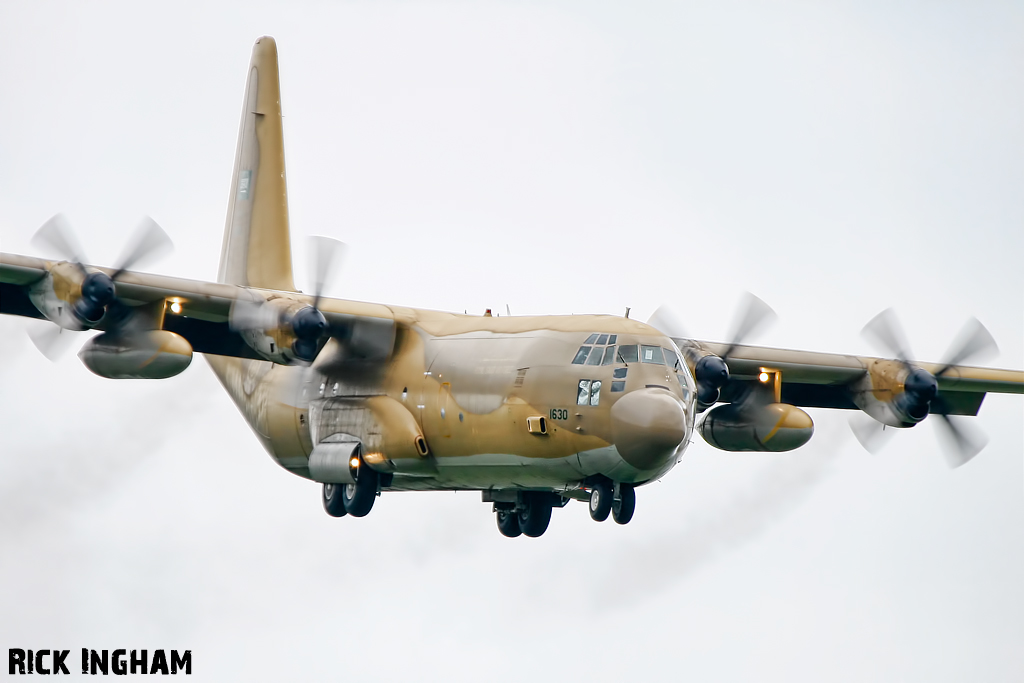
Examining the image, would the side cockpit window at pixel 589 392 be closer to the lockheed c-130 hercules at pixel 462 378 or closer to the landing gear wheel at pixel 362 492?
the lockheed c-130 hercules at pixel 462 378

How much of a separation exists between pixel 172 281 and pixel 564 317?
5893 mm

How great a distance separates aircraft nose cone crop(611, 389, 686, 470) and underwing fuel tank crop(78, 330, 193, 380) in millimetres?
6297

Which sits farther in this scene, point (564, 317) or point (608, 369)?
point (564, 317)

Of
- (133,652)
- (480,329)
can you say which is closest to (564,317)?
(480,329)

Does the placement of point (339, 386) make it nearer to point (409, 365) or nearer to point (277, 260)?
point (409, 365)

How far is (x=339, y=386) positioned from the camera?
79.1 feet

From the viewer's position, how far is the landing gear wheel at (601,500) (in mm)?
21087

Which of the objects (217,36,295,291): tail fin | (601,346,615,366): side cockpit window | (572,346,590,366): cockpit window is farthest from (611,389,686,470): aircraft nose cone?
(217,36,295,291): tail fin

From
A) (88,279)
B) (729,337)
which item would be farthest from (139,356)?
(729,337)

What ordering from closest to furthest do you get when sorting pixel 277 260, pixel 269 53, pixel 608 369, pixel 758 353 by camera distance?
pixel 608 369
pixel 758 353
pixel 277 260
pixel 269 53

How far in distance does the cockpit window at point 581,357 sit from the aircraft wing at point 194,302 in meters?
4.04

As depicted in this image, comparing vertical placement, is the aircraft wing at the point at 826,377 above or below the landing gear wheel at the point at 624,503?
above

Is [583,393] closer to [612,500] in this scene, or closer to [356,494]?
[612,500]

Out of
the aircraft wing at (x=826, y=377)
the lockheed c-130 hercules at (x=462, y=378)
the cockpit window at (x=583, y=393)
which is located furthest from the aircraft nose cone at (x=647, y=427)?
the aircraft wing at (x=826, y=377)
